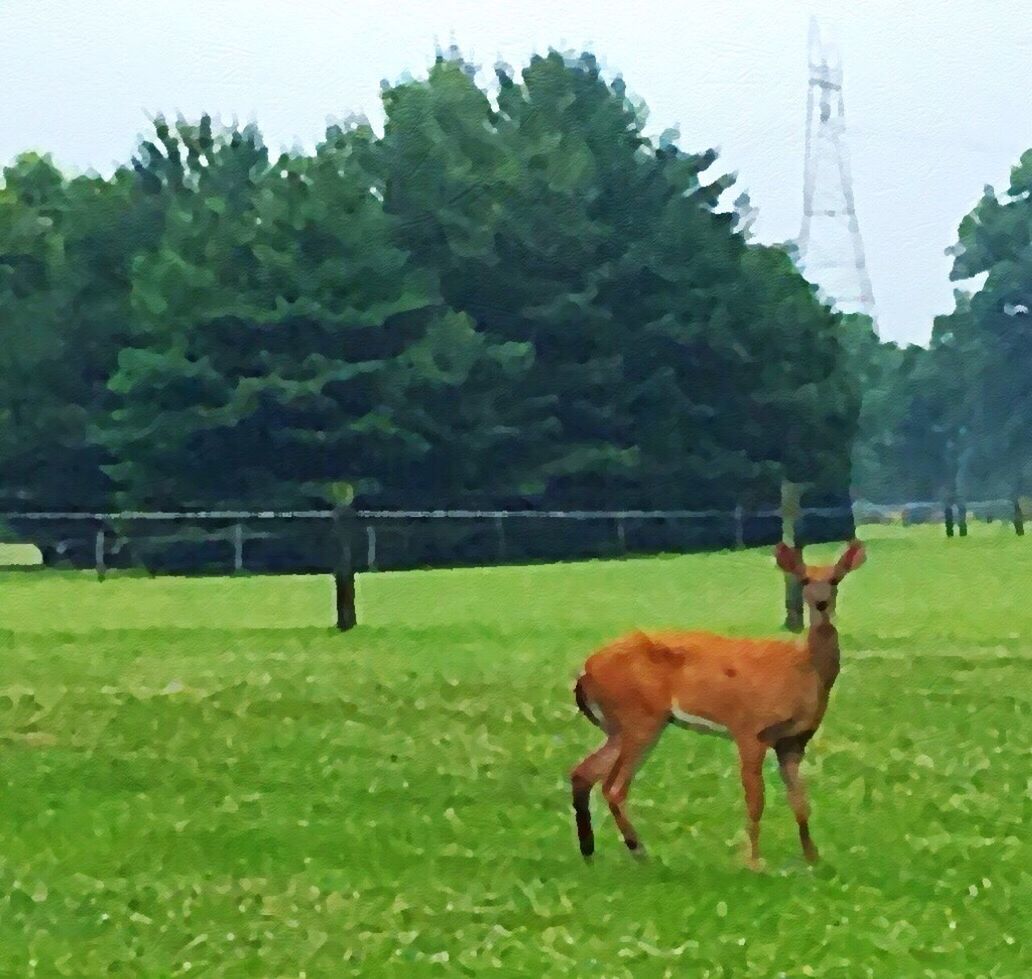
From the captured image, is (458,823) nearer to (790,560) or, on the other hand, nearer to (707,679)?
(707,679)

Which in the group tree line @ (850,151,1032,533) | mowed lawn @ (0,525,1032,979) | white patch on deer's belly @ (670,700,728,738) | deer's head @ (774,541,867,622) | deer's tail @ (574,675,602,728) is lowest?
mowed lawn @ (0,525,1032,979)

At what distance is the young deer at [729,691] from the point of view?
7.21 metres

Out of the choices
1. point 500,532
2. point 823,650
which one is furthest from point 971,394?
point 823,650

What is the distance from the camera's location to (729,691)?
7.22 m

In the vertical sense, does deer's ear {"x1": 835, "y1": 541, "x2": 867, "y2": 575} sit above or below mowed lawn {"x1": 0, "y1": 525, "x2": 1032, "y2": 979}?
above

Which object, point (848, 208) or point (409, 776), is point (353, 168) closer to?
point (848, 208)

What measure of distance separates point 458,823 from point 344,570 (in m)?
10.8

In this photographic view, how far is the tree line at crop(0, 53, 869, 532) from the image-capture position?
35.2 metres

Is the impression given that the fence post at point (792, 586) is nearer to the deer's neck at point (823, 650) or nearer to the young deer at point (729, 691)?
the young deer at point (729, 691)

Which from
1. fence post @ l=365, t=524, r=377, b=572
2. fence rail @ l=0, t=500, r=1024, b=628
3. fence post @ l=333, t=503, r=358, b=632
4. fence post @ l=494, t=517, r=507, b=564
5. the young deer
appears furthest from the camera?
fence post @ l=494, t=517, r=507, b=564

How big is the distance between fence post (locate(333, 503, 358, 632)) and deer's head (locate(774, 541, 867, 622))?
12.2 m

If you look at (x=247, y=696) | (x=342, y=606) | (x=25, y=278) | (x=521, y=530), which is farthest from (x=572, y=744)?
(x=25, y=278)

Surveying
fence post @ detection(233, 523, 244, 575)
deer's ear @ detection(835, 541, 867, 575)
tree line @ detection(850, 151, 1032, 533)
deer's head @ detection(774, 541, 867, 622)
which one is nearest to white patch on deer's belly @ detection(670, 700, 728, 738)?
deer's head @ detection(774, 541, 867, 622)

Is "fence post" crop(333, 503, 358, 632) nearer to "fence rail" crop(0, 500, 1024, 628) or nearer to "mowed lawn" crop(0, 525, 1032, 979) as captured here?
"mowed lawn" crop(0, 525, 1032, 979)
